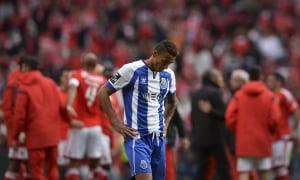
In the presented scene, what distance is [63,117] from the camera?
17812 mm

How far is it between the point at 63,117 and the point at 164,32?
40.6ft

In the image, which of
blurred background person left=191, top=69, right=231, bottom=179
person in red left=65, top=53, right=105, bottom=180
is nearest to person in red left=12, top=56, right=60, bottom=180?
person in red left=65, top=53, right=105, bottom=180

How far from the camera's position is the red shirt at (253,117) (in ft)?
55.2

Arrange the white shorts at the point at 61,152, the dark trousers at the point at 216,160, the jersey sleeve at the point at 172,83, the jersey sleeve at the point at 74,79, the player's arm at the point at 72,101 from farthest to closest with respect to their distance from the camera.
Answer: the white shorts at the point at 61,152 < the dark trousers at the point at 216,160 < the jersey sleeve at the point at 74,79 < the player's arm at the point at 72,101 < the jersey sleeve at the point at 172,83

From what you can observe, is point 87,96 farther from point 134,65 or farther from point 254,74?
point 134,65

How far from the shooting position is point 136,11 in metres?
31.8

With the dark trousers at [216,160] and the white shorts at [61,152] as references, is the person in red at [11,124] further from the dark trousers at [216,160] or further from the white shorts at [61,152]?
the dark trousers at [216,160]

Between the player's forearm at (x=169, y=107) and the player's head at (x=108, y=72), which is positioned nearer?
the player's forearm at (x=169, y=107)

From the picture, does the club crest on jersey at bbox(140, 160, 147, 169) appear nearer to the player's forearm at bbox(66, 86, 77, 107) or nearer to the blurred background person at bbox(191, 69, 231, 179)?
the player's forearm at bbox(66, 86, 77, 107)

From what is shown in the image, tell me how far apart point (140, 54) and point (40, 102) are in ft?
40.4

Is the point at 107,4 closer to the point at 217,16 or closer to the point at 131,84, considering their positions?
the point at 217,16

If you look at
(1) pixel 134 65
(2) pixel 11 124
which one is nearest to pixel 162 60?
(1) pixel 134 65

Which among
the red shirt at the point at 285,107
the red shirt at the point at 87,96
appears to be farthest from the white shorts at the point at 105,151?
the red shirt at the point at 285,107

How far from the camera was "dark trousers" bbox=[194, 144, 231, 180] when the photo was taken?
1759 centimetres
